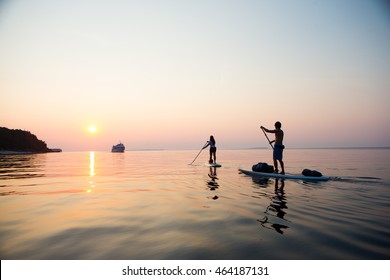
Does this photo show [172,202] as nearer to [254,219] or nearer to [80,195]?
[254,219]

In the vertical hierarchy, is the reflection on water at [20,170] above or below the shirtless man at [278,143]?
below

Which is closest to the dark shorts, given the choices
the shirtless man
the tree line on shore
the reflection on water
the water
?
the shirtless man

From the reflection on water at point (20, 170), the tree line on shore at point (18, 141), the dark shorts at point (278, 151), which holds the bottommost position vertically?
the reflection on water at point (20, 170)

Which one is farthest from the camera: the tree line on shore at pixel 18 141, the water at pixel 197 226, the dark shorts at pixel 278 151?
the tree line on shore at pixel 18 141

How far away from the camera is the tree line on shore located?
128 meters

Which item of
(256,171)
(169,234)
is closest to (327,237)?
(169,234)

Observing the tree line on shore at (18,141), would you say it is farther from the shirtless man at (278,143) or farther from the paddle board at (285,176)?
the shirtless man at (278,143)

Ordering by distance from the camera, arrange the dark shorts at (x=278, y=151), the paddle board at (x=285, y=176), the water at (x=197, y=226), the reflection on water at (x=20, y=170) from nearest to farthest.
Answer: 1. the water at (x=197, y=226)
2. the paddle board at (x=285, y=176)
3. the dark shorts at (x=278, y=151)
4. the reflection on water at (x=20, y=170)

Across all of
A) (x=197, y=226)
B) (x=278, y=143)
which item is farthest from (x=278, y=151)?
(x=197, y=226)

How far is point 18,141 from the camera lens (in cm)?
13550

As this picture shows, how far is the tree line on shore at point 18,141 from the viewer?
128 metres

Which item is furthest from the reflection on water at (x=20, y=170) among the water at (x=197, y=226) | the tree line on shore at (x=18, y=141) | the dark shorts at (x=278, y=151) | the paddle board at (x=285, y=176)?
the tree line on shore at (x=18, y=141)

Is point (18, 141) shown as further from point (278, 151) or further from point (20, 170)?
point (278, 151)
